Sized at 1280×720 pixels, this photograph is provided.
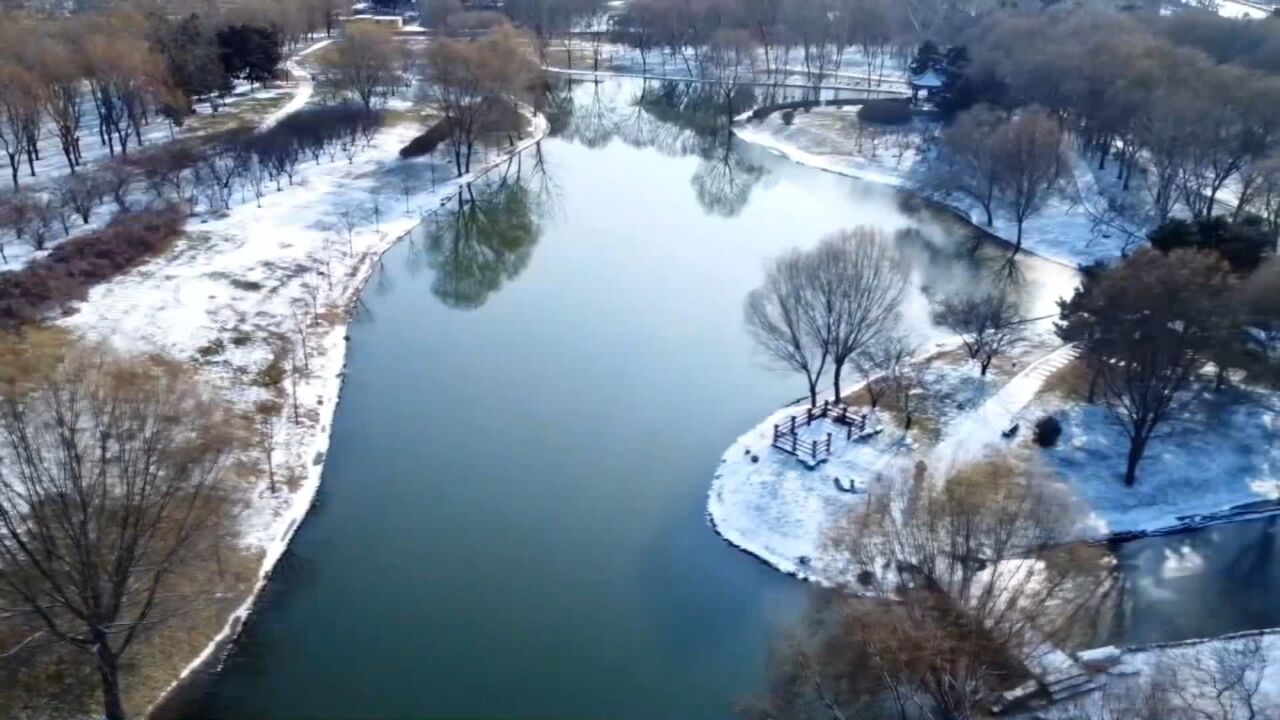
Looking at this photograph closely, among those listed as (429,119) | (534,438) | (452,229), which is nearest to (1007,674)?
(534,438)

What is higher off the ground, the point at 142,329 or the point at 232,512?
the point at 142,329

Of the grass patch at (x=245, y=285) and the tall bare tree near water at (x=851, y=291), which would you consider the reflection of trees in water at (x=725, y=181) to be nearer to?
the tall bare tree near water at (x=851, y=291)

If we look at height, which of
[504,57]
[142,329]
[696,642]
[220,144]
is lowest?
[696,642]

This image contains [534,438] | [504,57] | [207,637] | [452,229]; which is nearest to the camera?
[207,637]

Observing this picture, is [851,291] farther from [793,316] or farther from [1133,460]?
[1133,460]

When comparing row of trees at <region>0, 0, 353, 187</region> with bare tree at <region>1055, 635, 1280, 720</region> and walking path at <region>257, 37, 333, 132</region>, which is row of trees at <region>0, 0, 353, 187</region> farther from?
bare tree at <region>1055, 635, 1280, 720</region>

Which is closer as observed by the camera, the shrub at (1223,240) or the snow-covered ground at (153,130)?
the shrub at (1223,240)

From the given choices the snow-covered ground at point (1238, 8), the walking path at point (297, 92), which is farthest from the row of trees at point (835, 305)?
the snow-covered ground at point (1238, 8)

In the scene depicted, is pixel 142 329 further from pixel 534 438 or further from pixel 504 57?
pixel 504 57
